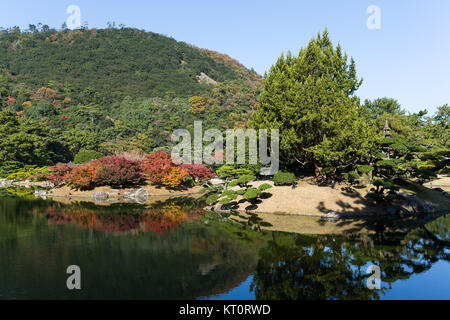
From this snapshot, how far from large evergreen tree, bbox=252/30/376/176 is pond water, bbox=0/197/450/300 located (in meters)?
7.18

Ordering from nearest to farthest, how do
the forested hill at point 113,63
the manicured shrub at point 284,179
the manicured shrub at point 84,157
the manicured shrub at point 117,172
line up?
1. the manicured shrub at point 284,179
2. the manicured shrub at point 117,172
3. the manicured shrub at point 84,157
4. the forested hill at point 113,63

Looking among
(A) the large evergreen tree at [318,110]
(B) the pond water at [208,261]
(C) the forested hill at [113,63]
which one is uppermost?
(C) the forested hill at [113,63]

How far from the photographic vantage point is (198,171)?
3609 centimetres

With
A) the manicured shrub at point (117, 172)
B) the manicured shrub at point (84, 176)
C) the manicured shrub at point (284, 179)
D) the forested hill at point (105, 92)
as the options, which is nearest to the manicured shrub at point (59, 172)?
the manicured shrub at point (84, 176)

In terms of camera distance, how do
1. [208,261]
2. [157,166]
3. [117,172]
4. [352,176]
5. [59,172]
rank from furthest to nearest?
[59,172] < [157,166] < [117,172] < [352,176] < [208,261]

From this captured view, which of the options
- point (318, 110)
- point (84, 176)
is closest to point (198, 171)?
point (84, 176)

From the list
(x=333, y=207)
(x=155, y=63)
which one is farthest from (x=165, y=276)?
(x=155, y=63)

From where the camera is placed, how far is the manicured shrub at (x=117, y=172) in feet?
98.5

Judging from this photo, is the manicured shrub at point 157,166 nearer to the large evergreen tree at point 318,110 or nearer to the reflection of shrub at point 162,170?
the reflection of shrub at point 162,170

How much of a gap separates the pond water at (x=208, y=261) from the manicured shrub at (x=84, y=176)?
39.9 feet

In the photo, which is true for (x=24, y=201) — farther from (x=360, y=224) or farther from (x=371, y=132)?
(x=371, y=132)

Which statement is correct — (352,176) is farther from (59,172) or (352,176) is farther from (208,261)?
(59,172)

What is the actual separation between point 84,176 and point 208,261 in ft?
77.0

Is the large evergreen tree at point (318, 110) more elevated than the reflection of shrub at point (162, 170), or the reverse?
the large evergreen tree at point (318, 110)
